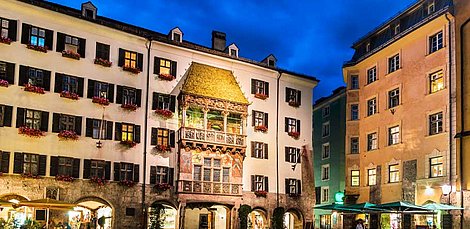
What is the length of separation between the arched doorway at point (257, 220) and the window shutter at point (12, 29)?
22864 millimetres

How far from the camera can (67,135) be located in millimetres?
38000

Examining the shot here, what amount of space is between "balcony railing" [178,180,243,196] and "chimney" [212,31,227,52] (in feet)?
42.1

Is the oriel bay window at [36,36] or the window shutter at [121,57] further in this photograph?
the window shutter at [121,57]

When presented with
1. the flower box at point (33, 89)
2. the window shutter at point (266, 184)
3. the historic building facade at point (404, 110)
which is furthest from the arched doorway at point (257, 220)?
the flower box at point (33, 89)

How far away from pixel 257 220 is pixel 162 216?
10.1 meters

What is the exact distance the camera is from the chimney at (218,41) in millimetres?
50444

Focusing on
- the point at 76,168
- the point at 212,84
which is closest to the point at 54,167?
the point at 76,168

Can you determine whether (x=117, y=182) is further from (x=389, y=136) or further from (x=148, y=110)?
(x=389, y=136)

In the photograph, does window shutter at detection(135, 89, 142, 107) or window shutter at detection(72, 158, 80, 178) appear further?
window shutter at detection(135, 89, 142, 107)

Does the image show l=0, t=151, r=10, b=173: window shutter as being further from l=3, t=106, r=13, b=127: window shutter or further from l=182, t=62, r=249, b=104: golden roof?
l=182, t=62, r=249, b=104: golden roof

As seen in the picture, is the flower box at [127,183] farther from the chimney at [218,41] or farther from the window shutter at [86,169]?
the chimney at [218,41]

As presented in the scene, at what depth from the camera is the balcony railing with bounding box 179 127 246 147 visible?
4319 cm

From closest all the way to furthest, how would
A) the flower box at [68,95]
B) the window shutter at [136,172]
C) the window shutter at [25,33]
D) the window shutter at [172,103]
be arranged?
the window shutter at [25,33]
the flower box at [68,95]
the window shutter at [136,172]
the window shutter at [172,103]

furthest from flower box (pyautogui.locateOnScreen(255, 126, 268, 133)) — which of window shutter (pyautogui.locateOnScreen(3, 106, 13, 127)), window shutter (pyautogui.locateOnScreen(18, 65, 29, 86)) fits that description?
window shutter (pyautogui.locateOnScreen(3, 106, 13, 127))
